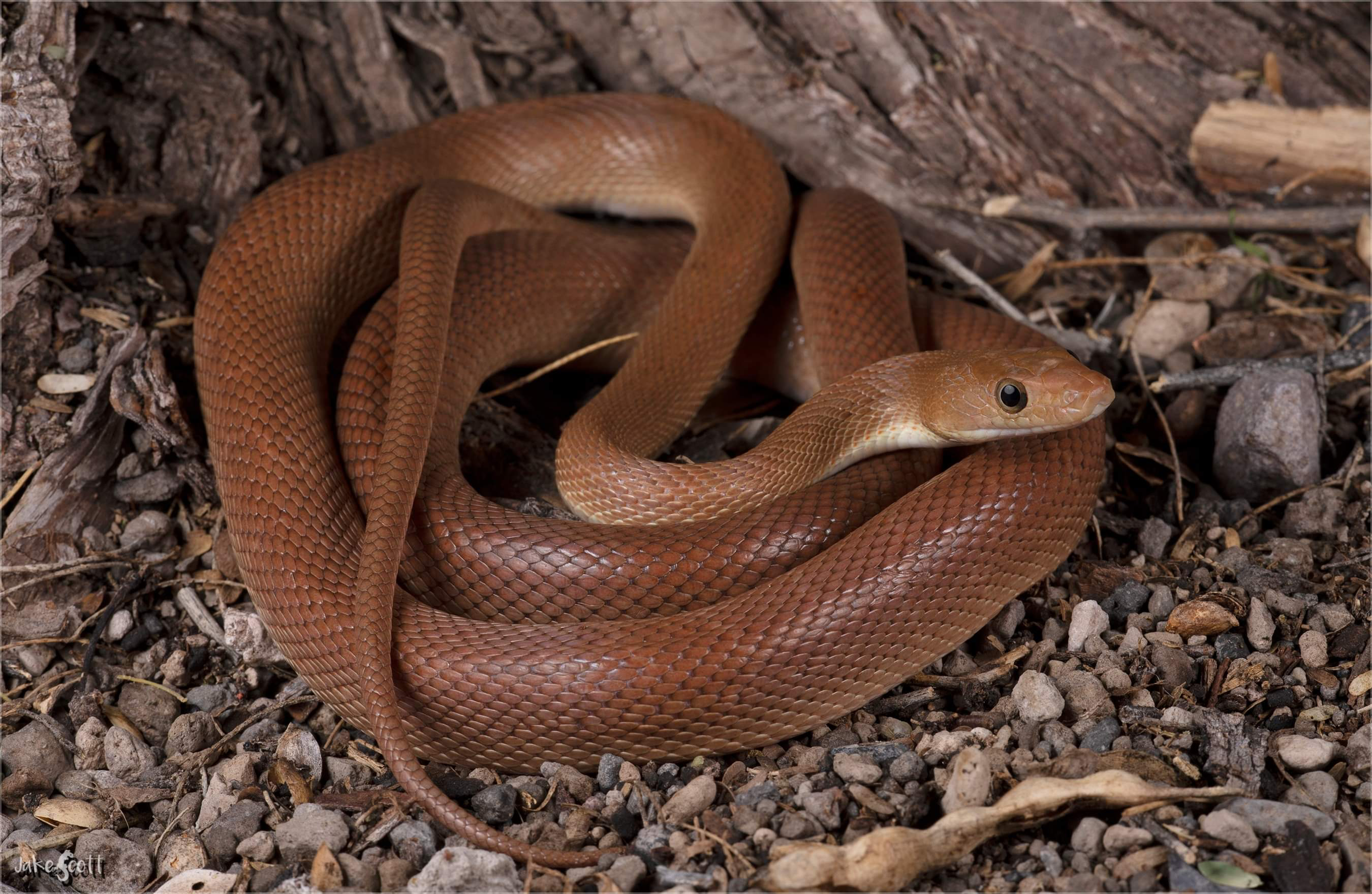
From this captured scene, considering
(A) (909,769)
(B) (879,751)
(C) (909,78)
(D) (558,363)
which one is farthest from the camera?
(C) (909,78)

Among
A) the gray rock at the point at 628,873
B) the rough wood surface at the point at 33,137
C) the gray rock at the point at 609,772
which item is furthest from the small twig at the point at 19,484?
the gray rock at the point at 628,873

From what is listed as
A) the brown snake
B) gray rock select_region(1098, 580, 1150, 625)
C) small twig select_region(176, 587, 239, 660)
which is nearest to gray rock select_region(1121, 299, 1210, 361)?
the brown snake

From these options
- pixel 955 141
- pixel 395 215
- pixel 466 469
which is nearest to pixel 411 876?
pixel 466 469

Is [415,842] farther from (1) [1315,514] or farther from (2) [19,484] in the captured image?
(1) [1315,514]

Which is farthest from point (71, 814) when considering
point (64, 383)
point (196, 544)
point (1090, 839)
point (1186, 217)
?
point (1186, 217)

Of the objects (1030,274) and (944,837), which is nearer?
(944,837)

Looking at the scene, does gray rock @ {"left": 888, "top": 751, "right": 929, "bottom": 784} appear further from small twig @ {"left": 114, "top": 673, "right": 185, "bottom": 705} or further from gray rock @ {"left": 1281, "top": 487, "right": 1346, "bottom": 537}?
small twig @ {"left": 114, "top": 673, "right": 185, "bottom": 705}
